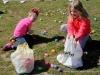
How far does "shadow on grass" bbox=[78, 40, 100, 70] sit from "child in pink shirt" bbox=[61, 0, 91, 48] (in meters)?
0.28

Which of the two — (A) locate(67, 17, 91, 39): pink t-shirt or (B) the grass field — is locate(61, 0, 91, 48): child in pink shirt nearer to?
(A) locate(67, 17, 91, 39): pink t-shirt

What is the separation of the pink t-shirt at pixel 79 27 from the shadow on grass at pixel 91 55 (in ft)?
1.57

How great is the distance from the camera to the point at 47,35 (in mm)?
5930

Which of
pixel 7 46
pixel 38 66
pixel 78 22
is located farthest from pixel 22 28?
pixel 78 22

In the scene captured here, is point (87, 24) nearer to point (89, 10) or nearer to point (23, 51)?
point (23, 51)

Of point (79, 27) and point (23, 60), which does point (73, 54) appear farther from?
point (23, 60)

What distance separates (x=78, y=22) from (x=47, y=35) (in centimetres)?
130

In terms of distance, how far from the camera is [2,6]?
25.8 feet

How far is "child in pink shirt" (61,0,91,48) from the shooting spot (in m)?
4.63

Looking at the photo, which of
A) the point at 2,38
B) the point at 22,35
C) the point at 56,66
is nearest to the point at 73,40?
the point at 56,66

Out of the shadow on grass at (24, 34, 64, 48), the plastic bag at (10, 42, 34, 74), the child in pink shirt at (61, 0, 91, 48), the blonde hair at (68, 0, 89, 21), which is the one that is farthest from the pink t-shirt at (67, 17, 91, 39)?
the plastic bag at (10, 42, 34, 74)

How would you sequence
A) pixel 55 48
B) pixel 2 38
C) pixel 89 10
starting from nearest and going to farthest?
pixel 55 48
pixel 2 38
pixel 89 10

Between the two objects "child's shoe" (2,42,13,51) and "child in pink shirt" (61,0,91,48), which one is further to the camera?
"child's shoe" (2,42,13,51)

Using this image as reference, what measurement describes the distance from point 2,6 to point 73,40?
419cm
